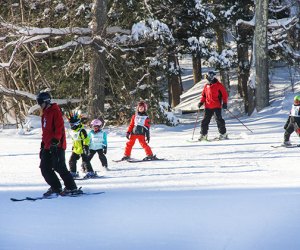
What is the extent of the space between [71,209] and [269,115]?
1385 cm

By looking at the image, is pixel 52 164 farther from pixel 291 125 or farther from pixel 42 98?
pixel 291 125

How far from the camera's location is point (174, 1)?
23.1 meters

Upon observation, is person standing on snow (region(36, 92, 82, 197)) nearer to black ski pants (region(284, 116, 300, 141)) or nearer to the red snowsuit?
the red snowsuit


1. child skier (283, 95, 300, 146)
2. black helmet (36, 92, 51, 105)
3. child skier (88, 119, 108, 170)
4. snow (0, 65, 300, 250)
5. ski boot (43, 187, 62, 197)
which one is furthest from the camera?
child skier (283, 95, 300, 146)

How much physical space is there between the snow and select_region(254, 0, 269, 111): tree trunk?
8394 millimetres

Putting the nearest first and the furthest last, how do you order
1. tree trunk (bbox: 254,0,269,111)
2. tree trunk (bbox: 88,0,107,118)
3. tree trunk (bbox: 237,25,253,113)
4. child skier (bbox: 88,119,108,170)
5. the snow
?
the snow < child skier (bbox: 88,119,108,170) < tree trunk (bbox: 88,0,107,118) < tree trunk (bbox: 254,0,269,111) < tree trunk (bbox: 237,25,253,113)

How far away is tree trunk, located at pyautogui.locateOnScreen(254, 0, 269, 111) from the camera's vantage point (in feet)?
70.8

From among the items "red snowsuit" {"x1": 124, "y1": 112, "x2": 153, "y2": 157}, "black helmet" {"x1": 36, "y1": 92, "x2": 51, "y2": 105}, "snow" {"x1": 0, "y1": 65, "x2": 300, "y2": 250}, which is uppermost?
"black helmet" {"x1": 36, "y1": 92, "x2": 51, "y2": 105}

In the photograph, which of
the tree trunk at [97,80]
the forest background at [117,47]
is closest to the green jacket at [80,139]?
the forest background at [117,47]

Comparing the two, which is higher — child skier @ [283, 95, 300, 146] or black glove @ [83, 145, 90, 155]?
black glove @ [83, 145, 90, 155]

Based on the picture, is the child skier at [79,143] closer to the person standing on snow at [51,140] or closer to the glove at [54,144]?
the person standing on snow at [51,140]

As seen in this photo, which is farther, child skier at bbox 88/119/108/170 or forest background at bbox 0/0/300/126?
forest background at bbox 0/0/300/126

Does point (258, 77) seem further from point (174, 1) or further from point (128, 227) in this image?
point (128, 227)

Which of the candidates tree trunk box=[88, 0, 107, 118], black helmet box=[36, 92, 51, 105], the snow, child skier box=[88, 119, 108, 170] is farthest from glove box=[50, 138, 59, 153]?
tree trunk box=[88, 0, 107, 118]
